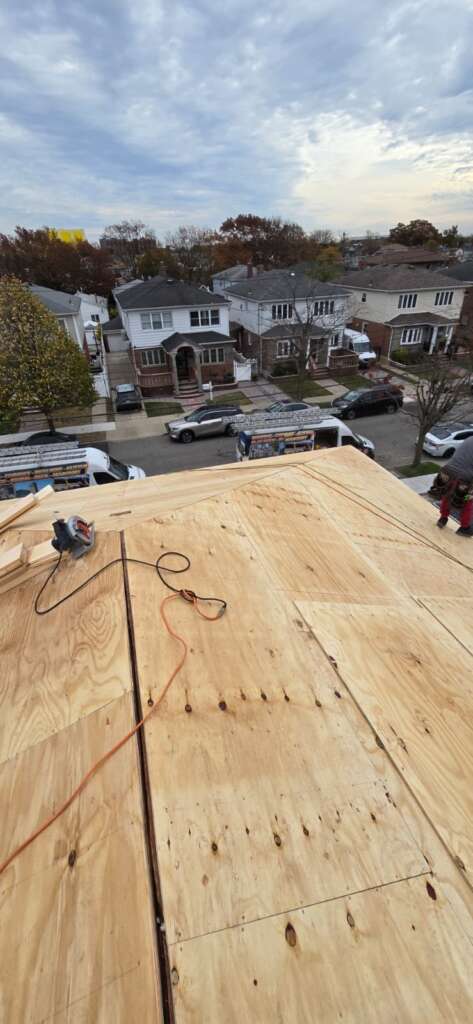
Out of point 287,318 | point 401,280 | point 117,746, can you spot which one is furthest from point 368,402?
point 117,746

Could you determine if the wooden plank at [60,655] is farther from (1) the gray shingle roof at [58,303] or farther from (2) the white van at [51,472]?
(1) the gray shingle roof at [58,303]

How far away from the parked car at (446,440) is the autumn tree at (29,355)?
1626 centimetres

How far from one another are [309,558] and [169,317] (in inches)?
1072

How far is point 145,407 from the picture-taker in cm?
2591

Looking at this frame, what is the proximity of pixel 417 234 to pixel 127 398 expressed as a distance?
3550 inches

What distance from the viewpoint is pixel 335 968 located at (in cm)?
169

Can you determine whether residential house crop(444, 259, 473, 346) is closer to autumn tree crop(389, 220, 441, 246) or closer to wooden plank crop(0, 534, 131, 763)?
wooden plank crop(0, 534, 131, 763)

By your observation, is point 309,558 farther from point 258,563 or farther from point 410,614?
point 410,614

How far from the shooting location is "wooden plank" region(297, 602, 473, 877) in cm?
229

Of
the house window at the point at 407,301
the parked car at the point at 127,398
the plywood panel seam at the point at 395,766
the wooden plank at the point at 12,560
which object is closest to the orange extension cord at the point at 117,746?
the plywood panel seam at the point at 395,766

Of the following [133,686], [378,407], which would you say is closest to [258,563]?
[133,686]

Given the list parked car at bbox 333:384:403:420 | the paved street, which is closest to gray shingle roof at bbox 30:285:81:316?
the paved street

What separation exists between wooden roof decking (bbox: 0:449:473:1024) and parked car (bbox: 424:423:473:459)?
16265 millimetres

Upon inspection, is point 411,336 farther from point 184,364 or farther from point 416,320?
point 184,364
